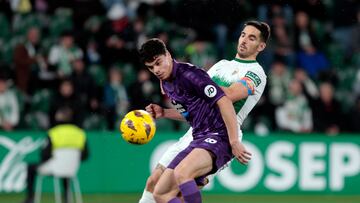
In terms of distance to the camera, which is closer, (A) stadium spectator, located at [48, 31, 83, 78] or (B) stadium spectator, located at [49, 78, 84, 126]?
(B) stadium spectator, located at [49, 78, 84, 126]

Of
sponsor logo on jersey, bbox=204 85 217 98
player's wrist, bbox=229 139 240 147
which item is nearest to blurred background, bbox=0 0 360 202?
sponsor logo on jersey, bbox=204 85 217 98

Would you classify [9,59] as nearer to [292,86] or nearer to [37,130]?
[37,130]

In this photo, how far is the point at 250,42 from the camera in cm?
957

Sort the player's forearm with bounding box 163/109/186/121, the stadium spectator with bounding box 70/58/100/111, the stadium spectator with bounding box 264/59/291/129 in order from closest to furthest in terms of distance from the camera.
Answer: the player's forearm with bounding box 163/109/186/121 → the stadium spectator with bounding box 70/58/100/111 → the stadium spectator with bounding box 264/59/291/129

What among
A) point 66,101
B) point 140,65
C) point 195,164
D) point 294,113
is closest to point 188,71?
point 195,164

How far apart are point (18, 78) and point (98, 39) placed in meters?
1.73

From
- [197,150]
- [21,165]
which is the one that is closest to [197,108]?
[197,150]

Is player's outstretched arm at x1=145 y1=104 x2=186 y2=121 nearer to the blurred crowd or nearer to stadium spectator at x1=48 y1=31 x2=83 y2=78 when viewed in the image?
the blurred crowd

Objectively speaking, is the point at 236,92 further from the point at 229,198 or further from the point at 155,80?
the point at 155,80

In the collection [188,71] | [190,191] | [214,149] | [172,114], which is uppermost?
[188,71]

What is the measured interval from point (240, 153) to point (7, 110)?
24.9 ft

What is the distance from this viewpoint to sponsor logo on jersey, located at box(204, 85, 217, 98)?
29.1 ft

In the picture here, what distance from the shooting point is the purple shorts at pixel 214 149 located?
9.04 meters

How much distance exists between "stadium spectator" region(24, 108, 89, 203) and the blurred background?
472 millimetres
